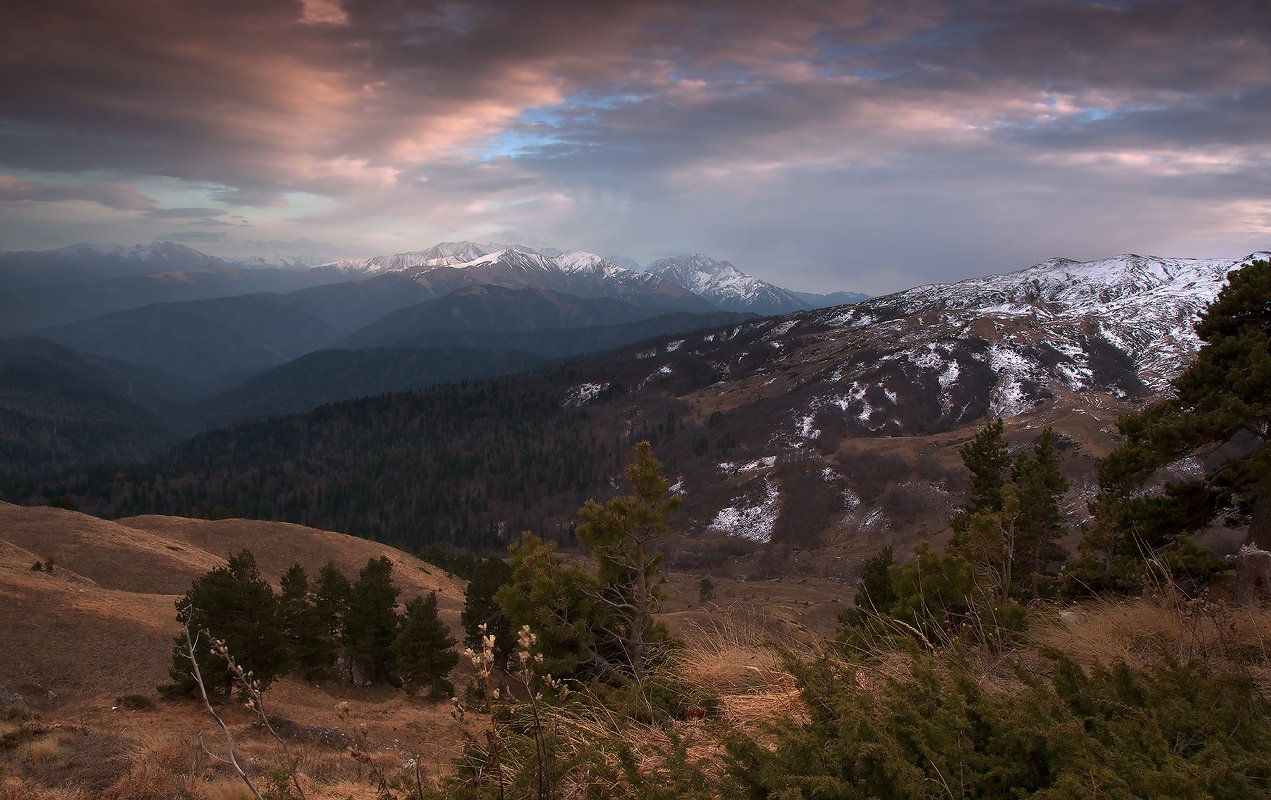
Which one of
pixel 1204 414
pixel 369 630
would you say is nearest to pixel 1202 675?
pixel 1204 414

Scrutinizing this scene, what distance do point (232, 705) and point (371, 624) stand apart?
365 inches

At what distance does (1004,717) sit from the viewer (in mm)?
3877

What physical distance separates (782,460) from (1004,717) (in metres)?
171

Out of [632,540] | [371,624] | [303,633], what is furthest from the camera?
[371,624]

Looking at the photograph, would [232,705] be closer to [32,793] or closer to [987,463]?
[32,793]

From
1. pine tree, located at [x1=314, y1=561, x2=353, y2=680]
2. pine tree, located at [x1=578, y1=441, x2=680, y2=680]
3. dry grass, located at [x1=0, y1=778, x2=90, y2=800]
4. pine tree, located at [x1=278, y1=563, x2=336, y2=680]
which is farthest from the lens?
pine tree, located at [x1=314, y1=561, x2=353, y2=680]

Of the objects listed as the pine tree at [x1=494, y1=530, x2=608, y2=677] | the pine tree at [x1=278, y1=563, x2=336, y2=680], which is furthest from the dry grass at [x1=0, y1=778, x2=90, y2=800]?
the pine tree at [x1=278, y1=563, x2=336, y2=680]

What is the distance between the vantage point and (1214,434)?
1191 centimetres

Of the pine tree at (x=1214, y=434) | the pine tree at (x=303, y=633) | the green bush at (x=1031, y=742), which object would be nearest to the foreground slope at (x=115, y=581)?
the pine tree at (x=303, y=633)

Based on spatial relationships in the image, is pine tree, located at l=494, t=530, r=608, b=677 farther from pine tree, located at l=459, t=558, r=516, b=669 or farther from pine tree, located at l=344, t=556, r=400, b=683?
pine tree, located at l=344, t=556, r=400, b=683

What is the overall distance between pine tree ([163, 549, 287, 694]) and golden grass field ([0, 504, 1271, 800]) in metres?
1.17

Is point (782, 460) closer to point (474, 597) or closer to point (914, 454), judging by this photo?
point (914, 454)

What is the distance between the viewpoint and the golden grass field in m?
5.77

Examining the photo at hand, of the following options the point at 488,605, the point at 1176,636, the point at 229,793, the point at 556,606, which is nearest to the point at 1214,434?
the point at 1176,636
